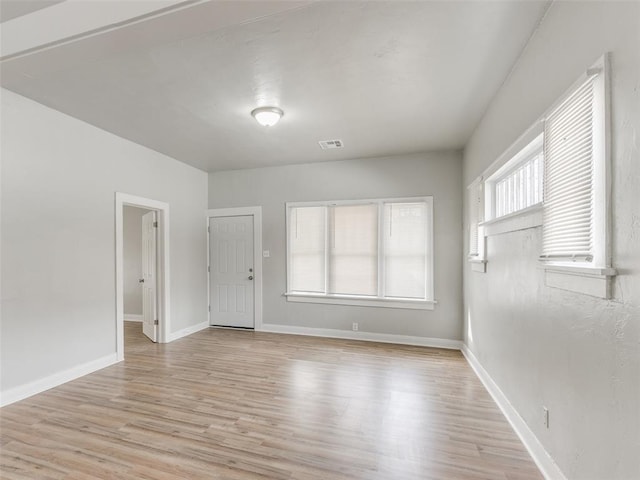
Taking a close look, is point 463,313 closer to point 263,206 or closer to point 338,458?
point 338,458

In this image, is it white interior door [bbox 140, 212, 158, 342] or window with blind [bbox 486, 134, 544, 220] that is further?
white interior door [bbox 140, 212, 158, 342]

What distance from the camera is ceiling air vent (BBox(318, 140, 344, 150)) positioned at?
4.16 metres

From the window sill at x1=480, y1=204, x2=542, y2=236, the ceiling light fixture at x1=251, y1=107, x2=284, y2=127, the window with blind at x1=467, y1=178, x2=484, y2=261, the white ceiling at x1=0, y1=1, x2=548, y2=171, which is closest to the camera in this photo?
the white ceiling at x1=0, y1=1, x2=548, y2=171

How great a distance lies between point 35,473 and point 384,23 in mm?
3522

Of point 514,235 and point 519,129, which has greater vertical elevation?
point 519,129

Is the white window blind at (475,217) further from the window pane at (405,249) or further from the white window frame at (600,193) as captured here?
the white window frame at (600,193)

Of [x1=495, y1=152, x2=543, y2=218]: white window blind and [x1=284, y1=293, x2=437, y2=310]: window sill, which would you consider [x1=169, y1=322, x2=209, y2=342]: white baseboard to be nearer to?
[x1=284, y1=293, x2=437, y2=310]: window sill

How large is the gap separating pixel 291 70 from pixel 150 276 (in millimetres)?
3908

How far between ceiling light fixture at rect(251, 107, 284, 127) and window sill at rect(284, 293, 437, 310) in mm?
2820

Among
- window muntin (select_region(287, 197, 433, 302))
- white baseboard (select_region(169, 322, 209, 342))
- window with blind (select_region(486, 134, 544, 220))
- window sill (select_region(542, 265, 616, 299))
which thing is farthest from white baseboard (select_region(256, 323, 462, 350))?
window sill (select_region(542, 265, 616, 299))

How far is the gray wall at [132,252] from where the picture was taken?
644cm

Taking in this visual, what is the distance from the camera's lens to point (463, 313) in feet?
14.5

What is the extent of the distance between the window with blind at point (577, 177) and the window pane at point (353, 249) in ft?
9.89

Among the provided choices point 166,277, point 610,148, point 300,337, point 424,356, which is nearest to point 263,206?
point 166,277
